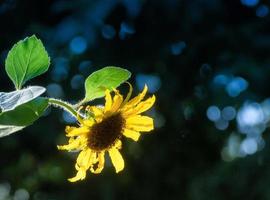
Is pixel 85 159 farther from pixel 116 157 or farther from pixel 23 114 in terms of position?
pixel 23 114

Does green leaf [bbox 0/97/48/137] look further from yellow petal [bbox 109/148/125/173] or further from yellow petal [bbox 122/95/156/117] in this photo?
yellow petal [bbox 109/148/125/173]

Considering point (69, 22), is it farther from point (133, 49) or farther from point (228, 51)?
point (228, 51)

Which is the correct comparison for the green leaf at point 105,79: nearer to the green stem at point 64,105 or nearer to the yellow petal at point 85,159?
the green stem at point 64,105

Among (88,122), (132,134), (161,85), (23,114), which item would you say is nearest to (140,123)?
(132,134)

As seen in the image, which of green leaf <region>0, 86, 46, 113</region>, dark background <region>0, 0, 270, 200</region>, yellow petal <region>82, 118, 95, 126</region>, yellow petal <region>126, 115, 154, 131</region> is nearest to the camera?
green leaf <region>0, 86, 46, 113</region>

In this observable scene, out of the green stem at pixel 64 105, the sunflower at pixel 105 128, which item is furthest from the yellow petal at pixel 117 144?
the green stem at pixel 64 105

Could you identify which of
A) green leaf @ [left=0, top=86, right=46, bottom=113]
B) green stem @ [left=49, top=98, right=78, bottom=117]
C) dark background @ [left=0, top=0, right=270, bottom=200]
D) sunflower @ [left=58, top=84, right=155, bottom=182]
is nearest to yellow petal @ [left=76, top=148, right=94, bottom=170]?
sunflower @ [left=58, top=84, right=155, bottom=182]
